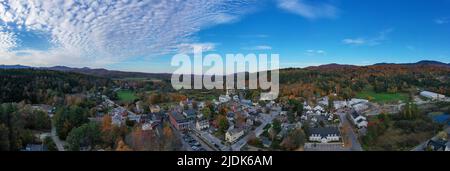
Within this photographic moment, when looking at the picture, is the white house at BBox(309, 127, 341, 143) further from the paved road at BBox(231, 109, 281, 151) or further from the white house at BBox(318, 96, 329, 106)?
the white house at BBox(318, 96, 329, 106)

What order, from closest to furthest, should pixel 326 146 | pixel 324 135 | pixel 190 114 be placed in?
pixel 326 146 < pixel 324 135 < pixel 190 114

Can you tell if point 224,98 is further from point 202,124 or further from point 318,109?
point 202,124

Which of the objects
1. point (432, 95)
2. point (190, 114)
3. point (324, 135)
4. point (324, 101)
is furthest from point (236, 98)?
point (432, 95)

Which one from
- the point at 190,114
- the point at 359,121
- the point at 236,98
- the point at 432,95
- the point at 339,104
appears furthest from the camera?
the point at 236,98

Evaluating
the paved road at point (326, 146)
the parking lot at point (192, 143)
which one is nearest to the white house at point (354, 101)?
the paved road at point (326, 146)

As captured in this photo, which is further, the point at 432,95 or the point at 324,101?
the point at 432,95

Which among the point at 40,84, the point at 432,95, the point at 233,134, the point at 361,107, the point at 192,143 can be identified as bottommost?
the point at 192,143
